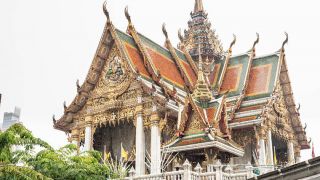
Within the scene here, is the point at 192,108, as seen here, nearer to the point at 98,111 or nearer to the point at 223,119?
the point at 223,119

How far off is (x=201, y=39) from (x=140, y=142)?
28.7 ft

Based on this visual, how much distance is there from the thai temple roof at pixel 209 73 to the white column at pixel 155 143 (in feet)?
3.09

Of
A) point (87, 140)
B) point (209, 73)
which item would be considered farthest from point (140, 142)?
point (209, 73)

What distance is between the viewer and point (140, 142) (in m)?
19.2

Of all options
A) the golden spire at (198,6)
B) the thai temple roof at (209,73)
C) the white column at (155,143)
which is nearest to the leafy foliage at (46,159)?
the white column at (155,143)

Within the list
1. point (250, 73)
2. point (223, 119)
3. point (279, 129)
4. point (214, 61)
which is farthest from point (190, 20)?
point (223, 119)

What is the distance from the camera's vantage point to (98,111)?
68.2 ft

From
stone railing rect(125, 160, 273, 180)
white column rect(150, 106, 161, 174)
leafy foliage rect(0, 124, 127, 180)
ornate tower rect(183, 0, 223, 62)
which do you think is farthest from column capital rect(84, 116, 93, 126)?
stone railing rect(125, 160, 273, 180)

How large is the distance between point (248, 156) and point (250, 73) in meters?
4.03

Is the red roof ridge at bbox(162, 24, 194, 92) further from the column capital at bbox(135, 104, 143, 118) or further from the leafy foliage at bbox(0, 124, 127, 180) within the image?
the leafy foliage at bbox(0, 124, 127, 180)

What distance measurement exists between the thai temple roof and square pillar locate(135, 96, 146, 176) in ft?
3.64

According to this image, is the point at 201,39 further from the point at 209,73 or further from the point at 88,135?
the point at 88,135

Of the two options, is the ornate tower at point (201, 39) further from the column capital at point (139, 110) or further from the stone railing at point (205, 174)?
the stone railing at point (205, 174)

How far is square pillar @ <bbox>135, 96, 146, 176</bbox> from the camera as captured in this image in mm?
18802
